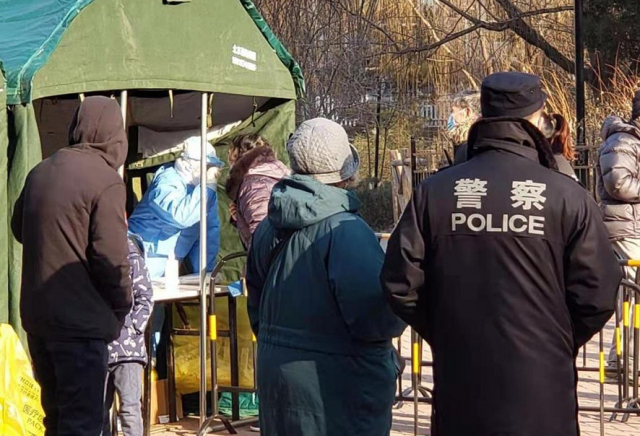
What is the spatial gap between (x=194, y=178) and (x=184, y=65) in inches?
34.2

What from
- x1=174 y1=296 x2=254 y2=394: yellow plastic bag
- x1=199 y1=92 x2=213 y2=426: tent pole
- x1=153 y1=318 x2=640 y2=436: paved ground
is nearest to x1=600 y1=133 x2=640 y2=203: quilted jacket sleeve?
x1=153 y1=318 x2=640 y2=436: paved ground

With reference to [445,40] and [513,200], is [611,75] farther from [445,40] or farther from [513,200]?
[513,200]

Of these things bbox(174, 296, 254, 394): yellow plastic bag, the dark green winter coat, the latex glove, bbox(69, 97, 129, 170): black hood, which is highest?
bbox(69, 97, 129, 170): black hood

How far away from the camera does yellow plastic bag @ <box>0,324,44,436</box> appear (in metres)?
5.67

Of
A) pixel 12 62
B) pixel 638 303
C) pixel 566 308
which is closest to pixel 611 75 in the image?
pixel 638 303

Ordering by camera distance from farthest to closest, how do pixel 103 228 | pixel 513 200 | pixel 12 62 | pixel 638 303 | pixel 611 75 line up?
pixel 611 75, pixel 638 303, pixel 12 62, pixel 103 228, pixel 513 200

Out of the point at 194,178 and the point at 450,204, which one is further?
the point at 194,178

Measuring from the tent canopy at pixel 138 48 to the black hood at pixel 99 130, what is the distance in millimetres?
1262

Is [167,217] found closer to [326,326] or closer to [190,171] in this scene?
[190,171]

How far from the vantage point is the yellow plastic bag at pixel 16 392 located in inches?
223

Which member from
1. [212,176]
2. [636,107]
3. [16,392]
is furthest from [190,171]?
[636,107]

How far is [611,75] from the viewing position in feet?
70.9

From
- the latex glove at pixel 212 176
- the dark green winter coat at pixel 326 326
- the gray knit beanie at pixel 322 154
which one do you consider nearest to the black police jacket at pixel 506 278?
the dark green winter coat at pixel 326 326

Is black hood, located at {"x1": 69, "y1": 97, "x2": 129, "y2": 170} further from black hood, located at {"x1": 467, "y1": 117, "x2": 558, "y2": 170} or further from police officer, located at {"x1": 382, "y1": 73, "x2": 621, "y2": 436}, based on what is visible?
black hood, located at {"x1": 467, "y1": 117, "x2": 558, "y2": 170}
